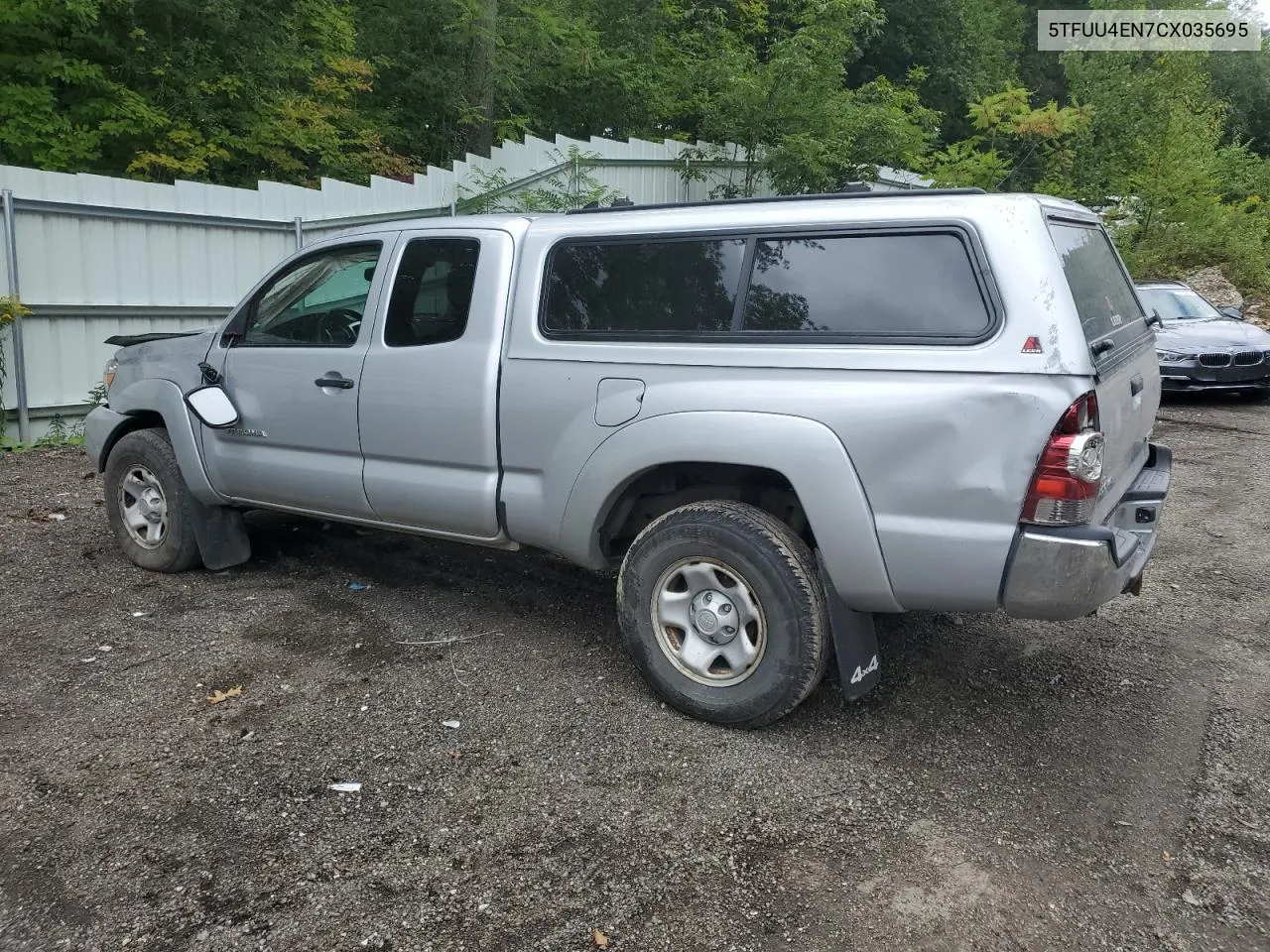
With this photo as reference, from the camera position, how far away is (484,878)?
299cm

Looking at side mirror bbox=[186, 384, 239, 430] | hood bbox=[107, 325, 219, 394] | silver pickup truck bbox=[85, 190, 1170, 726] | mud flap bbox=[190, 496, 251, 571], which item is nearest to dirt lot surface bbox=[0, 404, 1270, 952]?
mud flap bbox=[190, 496, 251, 571]

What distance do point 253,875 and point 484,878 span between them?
2.17ft

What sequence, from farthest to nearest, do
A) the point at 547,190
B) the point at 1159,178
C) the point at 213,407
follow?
the point at 1159,178
the point at 547,190
the point at 213,407

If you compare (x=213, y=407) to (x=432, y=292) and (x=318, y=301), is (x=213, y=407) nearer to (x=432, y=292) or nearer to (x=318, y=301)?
(x=318, y=301)

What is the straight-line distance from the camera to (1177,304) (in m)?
12.8

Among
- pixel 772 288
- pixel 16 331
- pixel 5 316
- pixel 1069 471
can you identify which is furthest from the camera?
pixel 16 331

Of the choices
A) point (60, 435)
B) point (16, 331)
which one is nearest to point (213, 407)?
point (16, 331)

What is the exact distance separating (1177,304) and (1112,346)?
10580mm

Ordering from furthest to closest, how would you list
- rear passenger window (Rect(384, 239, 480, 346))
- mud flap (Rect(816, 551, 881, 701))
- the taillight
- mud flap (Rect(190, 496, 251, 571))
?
→ 1. mud flap (Rect(190, 496, 251, 571))
2. rear passenger window (Rect(384, 239, 480, 346))
3. mud flap (Rect(816, 551, 881, 701))
4. the taillight

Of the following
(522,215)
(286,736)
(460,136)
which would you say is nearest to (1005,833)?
(286,736)

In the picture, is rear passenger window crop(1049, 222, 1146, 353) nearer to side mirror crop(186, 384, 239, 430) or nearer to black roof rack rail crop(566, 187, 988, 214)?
black roof rack rail crop(566, 187, 988, 214)

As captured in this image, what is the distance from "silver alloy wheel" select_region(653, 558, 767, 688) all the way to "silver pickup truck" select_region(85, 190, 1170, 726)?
0.01 meters

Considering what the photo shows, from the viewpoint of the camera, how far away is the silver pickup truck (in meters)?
3.30

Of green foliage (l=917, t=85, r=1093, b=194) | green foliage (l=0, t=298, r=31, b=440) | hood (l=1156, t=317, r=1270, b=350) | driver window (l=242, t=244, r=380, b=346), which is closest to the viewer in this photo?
driver window (l=242, t=244, r=380, b=346)
